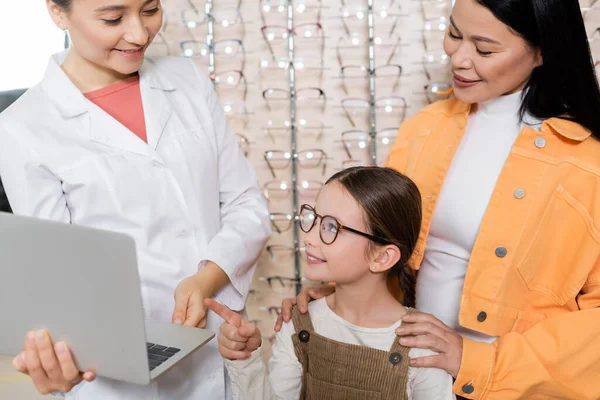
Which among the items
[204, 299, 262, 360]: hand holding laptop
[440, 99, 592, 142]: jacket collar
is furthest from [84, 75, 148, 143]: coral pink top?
[440, 99, 592, 142]: jacket collar

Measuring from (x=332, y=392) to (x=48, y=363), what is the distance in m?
0.57

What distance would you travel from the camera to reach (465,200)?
51.3 inches

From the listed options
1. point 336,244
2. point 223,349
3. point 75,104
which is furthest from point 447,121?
point 75,104

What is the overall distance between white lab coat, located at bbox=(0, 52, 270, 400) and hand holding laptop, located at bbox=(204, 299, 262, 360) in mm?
172

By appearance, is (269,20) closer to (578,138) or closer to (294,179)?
(294,179)

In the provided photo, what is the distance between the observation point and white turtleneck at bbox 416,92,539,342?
4.25ft

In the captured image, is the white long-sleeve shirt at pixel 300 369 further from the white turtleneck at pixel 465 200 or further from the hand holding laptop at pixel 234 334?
the white turtleneck at pixel 465 200

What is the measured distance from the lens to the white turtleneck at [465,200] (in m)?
1.29

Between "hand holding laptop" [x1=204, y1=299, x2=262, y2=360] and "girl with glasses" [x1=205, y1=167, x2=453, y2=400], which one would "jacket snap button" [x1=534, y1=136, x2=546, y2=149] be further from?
"hand holding laptop" [x1=204, y1=299, x2=262, y2=360]

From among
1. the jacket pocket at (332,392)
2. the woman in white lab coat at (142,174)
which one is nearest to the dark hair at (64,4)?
the woman in white lab coat at (142,174)

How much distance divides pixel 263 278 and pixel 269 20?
0.85m

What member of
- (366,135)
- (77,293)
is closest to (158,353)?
(77,293)

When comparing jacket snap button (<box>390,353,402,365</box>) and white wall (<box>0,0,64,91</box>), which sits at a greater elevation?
white wall (<box>0,0,64,91</box>)

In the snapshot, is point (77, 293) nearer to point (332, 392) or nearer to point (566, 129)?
point (332, 392)
